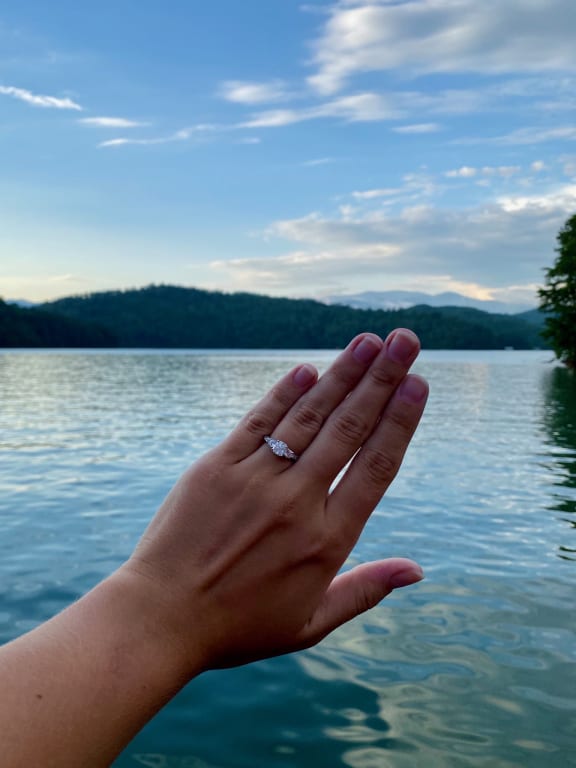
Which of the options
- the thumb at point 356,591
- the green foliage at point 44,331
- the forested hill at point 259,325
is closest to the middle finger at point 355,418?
the thumb at point 356,591

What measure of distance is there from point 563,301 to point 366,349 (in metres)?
59.3

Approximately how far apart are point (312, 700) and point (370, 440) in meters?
3.14

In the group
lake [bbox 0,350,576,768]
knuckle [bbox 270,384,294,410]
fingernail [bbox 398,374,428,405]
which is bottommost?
lake [bbox 0,350,576,768]

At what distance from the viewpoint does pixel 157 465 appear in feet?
44.4

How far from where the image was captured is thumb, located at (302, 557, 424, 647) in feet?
6.71

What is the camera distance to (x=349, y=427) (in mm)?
1922

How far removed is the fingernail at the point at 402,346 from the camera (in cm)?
180

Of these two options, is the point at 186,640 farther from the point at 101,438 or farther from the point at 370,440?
the point at 101,438

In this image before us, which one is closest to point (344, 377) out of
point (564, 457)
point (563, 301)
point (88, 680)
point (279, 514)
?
point (279, 514)

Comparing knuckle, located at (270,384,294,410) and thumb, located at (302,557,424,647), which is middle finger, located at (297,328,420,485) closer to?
knuckle, located at (270,384,294,410)

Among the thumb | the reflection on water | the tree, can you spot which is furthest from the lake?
the tree

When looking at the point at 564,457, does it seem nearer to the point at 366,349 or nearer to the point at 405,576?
the point at 405,576

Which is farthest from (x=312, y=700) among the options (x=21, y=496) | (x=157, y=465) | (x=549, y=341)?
(x=549, y=341)

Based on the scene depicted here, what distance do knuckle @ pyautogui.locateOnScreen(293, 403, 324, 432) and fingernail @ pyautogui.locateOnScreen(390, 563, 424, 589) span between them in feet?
1.82
